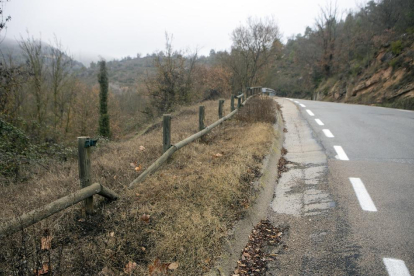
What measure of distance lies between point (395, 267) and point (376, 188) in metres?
1.97

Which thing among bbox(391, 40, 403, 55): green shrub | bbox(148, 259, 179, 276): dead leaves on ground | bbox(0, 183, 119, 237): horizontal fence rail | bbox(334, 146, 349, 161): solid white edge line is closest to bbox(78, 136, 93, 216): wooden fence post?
bbox(0, 183, 119, 237): horizontal fence rail

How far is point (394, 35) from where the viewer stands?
23.1 metres

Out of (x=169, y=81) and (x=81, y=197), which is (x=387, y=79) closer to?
A: (x=169, y=81)

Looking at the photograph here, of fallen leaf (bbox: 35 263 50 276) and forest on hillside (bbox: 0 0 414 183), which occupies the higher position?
forest on hillside (bbox: 0 0 414 183)

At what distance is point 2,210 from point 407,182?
6.27 meters

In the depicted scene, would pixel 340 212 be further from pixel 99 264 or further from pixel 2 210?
pixel 2 210

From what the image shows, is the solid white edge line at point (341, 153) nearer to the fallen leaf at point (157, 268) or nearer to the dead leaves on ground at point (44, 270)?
the fallen leaf at point (157, 268)

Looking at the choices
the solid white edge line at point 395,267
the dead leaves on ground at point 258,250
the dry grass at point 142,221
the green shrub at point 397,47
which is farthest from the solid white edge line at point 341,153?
the green shrub at point 397,47

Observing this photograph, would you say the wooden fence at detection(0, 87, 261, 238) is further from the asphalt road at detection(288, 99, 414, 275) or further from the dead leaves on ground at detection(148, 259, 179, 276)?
the asphalt road at detection(288, 99, 414, 275)

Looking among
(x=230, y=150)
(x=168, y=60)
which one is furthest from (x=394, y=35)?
(x=230, y=150)

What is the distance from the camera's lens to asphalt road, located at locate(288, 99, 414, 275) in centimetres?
293

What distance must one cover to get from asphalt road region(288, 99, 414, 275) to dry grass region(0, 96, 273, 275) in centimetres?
149

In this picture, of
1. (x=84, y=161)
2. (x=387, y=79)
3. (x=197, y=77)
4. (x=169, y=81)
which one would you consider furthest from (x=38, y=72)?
(x=387, y=79)

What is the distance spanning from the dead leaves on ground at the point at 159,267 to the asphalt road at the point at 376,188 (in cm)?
182
